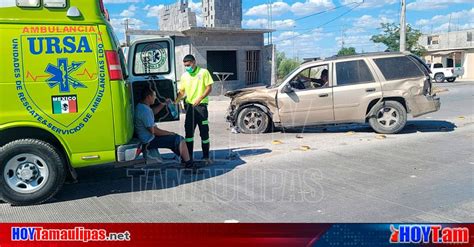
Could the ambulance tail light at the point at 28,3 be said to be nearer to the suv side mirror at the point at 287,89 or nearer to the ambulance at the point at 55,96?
the ambulance at the point at 55,96

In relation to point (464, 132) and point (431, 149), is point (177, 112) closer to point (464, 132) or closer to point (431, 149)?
point (431, 149)

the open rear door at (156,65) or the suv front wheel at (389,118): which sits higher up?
the open rear door at (156,65)

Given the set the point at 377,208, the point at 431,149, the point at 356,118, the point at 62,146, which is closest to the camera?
the point at 377,208

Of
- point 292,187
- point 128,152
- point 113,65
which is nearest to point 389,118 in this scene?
point 292,187

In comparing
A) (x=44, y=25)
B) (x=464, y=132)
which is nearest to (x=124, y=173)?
(x=44, y=25)

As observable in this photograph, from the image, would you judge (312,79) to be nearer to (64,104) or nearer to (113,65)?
(113,65)

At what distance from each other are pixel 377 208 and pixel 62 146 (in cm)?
380

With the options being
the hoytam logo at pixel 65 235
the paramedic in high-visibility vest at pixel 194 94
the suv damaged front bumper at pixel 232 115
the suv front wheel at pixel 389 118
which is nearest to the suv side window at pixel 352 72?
the suv front wheel at pixel 389 118

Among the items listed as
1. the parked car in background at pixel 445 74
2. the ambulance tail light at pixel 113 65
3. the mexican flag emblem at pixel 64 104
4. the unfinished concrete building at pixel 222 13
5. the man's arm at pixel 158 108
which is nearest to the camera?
the mexican flag emblem at pixel 64 104

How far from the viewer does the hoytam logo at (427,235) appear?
350 cm

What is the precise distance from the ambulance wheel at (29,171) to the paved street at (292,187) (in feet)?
0.46

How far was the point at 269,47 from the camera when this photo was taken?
944 inches

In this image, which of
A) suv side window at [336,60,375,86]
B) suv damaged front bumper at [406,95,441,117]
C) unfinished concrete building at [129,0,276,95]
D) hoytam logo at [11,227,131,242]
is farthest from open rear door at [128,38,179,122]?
unfinished concrete building at [129,0,276,95]

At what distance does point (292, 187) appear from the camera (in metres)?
5.79
